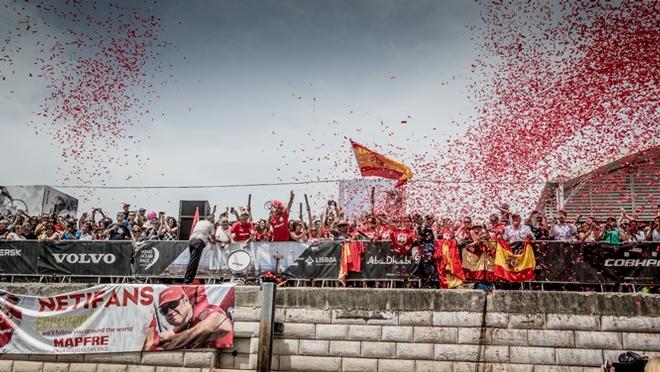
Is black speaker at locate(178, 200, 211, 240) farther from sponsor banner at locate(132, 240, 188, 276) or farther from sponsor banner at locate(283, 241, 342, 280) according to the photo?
sponsor banner at locate(283, 241, 342, 280)

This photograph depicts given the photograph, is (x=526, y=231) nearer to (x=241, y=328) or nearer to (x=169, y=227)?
(x=241, y=328)

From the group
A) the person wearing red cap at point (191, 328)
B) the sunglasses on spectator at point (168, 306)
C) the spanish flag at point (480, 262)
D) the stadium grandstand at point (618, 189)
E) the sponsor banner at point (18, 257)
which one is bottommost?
the person wearing red cap at point (191, 328)

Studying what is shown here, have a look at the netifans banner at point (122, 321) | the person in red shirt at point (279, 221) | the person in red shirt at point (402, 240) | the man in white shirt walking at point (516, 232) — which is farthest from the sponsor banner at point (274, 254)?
the man in white shirt walking at point (516, 232)

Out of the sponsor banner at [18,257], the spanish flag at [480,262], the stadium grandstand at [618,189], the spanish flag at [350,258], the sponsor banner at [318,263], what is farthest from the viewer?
the stadium grandstand at [618,189]

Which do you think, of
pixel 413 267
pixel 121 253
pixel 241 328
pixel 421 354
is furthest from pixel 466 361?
pixel 121 253

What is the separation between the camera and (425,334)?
10891mm

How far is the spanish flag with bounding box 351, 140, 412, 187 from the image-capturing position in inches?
605

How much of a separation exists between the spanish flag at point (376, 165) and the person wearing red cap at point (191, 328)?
6426 millimetres

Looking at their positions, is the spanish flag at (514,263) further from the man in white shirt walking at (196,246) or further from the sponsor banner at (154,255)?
the sponsor banner at (154,255)

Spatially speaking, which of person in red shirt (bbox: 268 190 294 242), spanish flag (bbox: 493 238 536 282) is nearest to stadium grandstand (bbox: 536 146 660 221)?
spanish flag (bbox: 493 238 536 282)

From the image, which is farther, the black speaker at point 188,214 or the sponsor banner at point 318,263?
the black speaker at point 188,214

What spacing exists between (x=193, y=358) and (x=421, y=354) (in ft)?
17.1

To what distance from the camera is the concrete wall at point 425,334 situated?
33.8 feet

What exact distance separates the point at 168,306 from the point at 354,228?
211 inches
